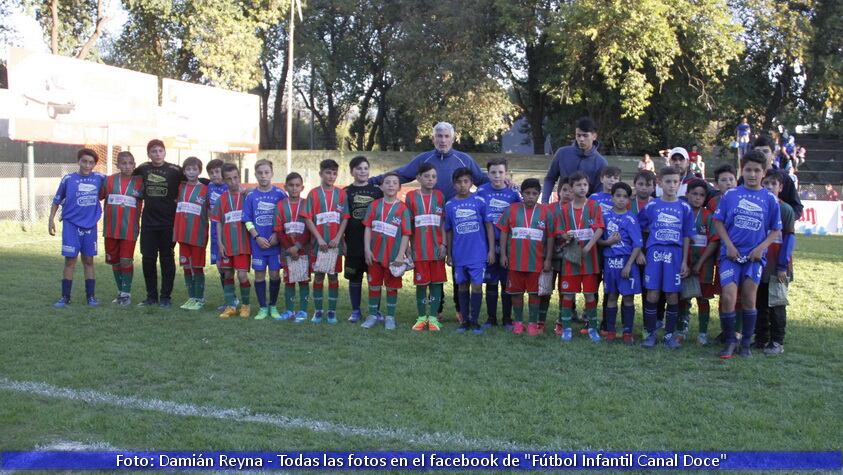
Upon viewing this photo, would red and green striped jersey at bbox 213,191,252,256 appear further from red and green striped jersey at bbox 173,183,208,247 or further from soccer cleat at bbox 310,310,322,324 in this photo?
soccer cleat at bbox 310,310,322,324

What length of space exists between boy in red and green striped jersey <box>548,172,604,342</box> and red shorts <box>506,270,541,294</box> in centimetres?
27

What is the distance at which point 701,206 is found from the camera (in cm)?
699

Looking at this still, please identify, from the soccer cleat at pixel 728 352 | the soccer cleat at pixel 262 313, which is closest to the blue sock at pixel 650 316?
the soccer cleat at pixel 728 352

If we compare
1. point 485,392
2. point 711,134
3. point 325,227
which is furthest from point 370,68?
point 485,392

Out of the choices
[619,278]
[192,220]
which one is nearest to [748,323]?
[619,278]

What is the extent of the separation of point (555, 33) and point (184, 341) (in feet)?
89.4

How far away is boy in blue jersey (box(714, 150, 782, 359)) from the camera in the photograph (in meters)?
6.23

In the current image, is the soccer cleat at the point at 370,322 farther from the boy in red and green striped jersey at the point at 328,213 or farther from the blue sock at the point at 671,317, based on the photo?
the blue sock at the point at 671,317

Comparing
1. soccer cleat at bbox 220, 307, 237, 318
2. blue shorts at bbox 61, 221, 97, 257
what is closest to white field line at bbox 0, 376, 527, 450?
soccer cleat at bbox 220, 307, 237, 318

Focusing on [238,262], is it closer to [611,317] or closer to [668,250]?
[611,317]

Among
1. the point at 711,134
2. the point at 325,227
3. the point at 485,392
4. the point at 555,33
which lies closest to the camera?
the point at 485,392

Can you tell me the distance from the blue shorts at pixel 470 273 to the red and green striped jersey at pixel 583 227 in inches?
31.4

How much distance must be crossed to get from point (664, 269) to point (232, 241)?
4417 mm

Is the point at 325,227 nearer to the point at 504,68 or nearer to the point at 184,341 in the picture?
the point at 184,341
